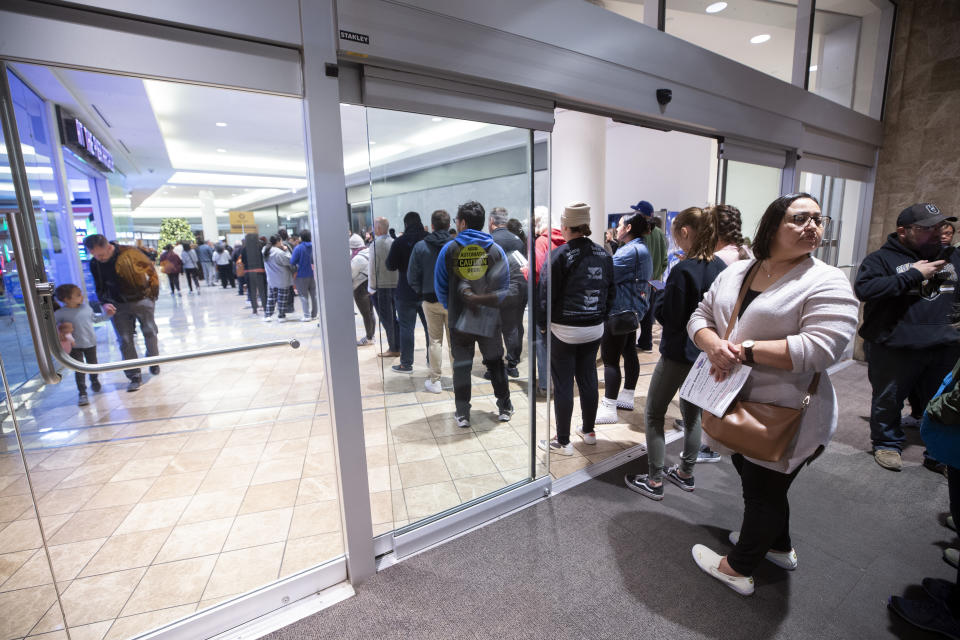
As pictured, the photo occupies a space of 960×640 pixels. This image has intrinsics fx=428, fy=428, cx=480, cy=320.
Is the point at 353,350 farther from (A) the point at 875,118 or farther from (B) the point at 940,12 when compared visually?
(B) the point at 940,12

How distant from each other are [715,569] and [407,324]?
210 centimetres

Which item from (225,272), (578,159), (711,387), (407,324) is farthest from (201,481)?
(225,272)

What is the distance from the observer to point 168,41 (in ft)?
4.31

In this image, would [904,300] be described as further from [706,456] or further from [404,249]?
[404,249]

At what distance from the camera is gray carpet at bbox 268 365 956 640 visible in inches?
64.9

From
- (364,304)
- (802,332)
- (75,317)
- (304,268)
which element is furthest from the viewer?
(304,268)

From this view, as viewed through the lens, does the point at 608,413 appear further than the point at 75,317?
Yes

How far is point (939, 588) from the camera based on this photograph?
67.6 inches

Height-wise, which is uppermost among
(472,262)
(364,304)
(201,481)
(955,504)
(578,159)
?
(578,159)

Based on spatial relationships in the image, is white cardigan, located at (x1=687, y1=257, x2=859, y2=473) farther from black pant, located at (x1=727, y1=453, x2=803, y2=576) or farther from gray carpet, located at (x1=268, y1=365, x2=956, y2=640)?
gray carpet, located at (x1=268, y1=365, x2=956, y2=640)

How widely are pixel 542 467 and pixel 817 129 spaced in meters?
4.01

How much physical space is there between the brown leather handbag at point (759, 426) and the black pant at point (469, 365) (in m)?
1.46

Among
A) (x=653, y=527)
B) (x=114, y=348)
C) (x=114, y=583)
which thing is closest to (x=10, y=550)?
(x=114, y=583)

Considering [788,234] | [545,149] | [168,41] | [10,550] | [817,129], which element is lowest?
[10,550]
